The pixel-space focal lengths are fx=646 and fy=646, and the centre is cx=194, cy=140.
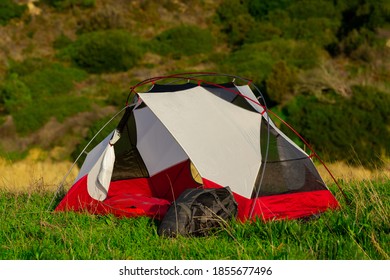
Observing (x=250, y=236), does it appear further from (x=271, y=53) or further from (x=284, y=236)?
(x=271, y=53)

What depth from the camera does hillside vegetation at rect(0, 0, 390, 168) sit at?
55.6 ft

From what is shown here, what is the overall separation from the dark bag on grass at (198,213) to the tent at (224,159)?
0.30m

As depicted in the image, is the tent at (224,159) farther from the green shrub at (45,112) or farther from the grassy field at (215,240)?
the green shrub at (45,112)

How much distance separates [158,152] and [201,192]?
2.25 metres

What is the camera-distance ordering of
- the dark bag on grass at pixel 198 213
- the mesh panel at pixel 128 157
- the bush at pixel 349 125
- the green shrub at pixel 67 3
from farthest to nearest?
the green shrub at pixel 67 3 → the bush at pixel 349 125 → the mesh panel at pixel 128 157 → the dark bag on grass at pixel 198 213

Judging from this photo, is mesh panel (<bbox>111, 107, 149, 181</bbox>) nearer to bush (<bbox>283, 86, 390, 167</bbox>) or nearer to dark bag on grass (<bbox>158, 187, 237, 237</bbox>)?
dark bag on grass (<bbox>158, 187, 237, 237</bbox>)

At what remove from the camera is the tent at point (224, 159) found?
20.2ft

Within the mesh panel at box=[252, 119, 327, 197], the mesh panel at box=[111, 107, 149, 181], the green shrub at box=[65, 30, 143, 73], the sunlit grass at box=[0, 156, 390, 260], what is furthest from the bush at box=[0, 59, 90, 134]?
the sunlit grass at box=[0, 156, 390, 260]

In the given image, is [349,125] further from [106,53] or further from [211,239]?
[106,53]

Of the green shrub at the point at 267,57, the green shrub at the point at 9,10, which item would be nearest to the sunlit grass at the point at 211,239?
the green shrub at the point at 267,57

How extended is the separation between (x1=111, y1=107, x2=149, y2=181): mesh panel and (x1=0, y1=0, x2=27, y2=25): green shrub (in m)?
24.8

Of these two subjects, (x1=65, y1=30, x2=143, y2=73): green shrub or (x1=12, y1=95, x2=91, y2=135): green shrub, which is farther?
(x1=65, y1=30, x2=143, y2=73): green shrub

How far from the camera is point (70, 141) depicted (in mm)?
18188

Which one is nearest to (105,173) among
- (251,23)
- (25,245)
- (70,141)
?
(25,245)
